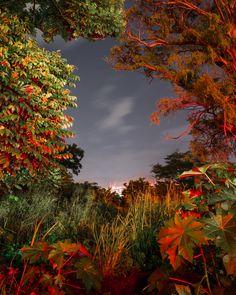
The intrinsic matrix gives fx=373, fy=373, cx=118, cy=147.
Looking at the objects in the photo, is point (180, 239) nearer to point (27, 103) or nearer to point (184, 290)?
point (184, 290)

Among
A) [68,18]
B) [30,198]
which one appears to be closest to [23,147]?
[30,198]

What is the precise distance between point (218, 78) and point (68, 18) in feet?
25.8

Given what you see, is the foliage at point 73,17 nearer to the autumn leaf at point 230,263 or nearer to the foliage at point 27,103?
the foliage at point 27,103

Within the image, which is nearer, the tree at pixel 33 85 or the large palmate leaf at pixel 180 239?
the large palmate leaf at pixel 180 239

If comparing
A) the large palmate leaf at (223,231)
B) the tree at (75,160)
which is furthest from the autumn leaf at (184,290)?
the tree at (75,160)

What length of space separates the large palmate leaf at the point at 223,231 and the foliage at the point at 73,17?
32.3ft

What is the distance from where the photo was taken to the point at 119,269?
3.91 m

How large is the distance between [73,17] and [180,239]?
34.3 ft

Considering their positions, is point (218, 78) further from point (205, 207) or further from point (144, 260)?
point (205, 207)

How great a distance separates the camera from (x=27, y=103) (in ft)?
31.6

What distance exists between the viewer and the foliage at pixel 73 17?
430 inches

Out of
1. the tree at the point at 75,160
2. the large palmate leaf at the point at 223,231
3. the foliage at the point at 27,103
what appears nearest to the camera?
the large palmate leaf at the point at 223,231

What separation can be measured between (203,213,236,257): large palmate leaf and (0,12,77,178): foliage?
756 centimetres

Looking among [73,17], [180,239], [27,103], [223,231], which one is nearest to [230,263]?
[223,231]
